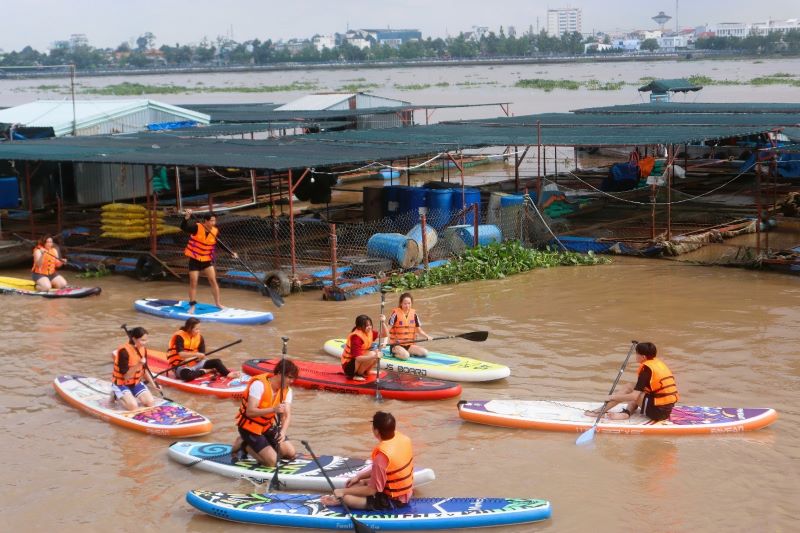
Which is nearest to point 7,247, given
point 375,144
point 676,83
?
point 375,144

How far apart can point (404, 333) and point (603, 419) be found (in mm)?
3503

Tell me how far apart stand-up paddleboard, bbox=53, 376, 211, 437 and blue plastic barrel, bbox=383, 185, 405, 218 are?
1116cm

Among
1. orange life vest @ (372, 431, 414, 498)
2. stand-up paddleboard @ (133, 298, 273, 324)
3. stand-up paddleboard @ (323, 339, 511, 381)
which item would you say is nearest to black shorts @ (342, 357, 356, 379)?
stand-up paddleboard @ (323, 339, 511, 381)

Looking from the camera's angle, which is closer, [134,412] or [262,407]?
[262,407]

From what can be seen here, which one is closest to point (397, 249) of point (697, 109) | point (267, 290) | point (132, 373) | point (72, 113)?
point (267, 290)

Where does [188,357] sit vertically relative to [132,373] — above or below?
below

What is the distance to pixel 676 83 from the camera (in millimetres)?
42750

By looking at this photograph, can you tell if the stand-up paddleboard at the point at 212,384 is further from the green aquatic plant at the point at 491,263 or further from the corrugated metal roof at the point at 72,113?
the corrugated metal roof at the point at 72,113

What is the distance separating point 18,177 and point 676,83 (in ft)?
88.1

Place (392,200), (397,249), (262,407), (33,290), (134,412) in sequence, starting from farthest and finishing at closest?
(392,200) < (397,249) < (33,290) < (134,412) < (262,407)

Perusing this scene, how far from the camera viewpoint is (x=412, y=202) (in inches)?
917

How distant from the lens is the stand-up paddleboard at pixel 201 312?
17.0m

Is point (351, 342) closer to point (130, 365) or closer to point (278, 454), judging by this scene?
point (130, 365)

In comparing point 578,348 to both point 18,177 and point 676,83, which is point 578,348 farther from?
point 676,83
